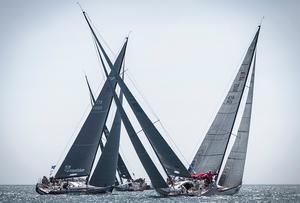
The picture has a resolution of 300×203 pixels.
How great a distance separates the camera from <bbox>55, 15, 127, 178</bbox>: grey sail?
190 feet

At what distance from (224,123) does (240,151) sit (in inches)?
113

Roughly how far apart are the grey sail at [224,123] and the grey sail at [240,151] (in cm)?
78

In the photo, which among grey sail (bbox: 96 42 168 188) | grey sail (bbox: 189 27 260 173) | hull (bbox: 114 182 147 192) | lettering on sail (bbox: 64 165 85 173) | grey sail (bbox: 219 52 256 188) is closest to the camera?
grey sail (bbox: 96 42 168 188)

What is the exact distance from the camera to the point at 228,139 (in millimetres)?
55906

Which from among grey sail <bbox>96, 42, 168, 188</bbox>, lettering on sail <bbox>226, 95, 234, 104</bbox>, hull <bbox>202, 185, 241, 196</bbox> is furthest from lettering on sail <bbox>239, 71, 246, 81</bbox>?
grey sail <bbox>96, 42, 168, 188</bbox>

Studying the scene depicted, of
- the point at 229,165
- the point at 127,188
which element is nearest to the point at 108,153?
the point at 229,165

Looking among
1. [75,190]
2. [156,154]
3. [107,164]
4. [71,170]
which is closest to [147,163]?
[156,154]

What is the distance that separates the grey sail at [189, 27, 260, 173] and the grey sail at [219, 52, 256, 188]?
777 millimetres

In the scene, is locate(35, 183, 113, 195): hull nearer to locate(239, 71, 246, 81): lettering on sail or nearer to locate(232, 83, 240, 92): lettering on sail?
locate(232, 83, 240, 92): lettering on sail

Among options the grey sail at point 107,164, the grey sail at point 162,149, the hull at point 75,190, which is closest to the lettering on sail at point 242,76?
the grey sail at point 162,149

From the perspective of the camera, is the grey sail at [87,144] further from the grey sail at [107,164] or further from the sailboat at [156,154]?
the sailboat at [156,154]

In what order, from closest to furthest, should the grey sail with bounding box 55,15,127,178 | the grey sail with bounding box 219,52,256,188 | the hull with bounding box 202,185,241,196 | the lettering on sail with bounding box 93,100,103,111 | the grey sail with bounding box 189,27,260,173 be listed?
the hull with bounding box 202,185,241,196 → the grey sail with bounding box 219,52,256,188 → the grey sail with bounding box 189,27,260,173 → the grey sail with bounding box 55,15,127,178 → the lettering on sail with bounding box 93,100,103,111

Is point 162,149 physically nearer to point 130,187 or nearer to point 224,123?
point 224,123

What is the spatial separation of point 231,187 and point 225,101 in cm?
755
